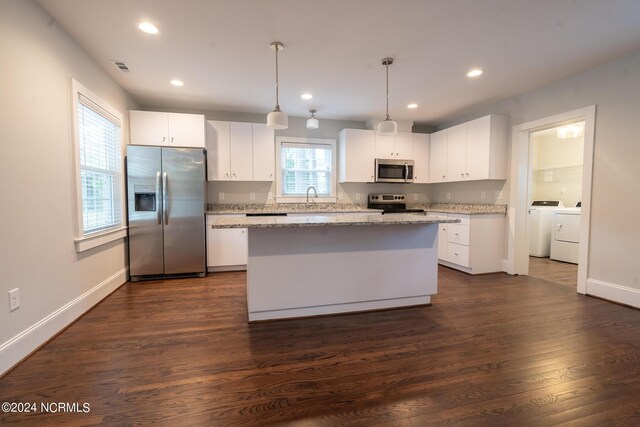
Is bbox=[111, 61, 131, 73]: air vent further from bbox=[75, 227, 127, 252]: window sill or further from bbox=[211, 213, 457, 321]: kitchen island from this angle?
bbox=[211, 213, 457, 321]: kitchen island

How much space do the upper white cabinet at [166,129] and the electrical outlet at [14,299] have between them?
2447 mm

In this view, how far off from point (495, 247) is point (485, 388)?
297 cm

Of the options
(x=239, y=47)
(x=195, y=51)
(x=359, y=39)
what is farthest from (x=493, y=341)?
(x=195, y=51)

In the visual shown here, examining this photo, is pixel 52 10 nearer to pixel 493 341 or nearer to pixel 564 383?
pixel 493 341

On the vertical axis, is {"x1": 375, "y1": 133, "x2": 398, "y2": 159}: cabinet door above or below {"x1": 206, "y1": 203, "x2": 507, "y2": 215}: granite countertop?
above

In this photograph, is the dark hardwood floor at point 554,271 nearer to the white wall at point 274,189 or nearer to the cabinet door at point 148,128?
the white wall at point 274,189

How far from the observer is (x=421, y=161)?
5094 mm

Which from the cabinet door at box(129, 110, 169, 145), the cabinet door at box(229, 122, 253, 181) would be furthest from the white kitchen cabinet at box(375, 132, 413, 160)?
the cabinet door at box(129, 110, 169, 145)

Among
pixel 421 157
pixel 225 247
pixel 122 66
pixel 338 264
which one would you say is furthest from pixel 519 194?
pixel 122 66

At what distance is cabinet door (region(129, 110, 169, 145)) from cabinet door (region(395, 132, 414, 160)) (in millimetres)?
3578

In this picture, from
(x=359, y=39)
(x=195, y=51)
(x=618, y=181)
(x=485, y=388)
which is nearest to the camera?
(x=485, y=388)

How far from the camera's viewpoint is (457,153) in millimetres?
4516

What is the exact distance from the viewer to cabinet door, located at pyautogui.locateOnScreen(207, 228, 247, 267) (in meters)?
4.07

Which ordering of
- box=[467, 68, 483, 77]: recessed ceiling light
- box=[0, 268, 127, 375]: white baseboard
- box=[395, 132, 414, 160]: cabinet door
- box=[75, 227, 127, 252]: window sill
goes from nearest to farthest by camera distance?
box=[0, 268, 127, 375]: white baseboard, box=[75, 227, 127, 252]: window sill, box=[467, 68, 483, 77]: recessed ceiling light, box=[395, 132, 414, 160]: cabinet door
